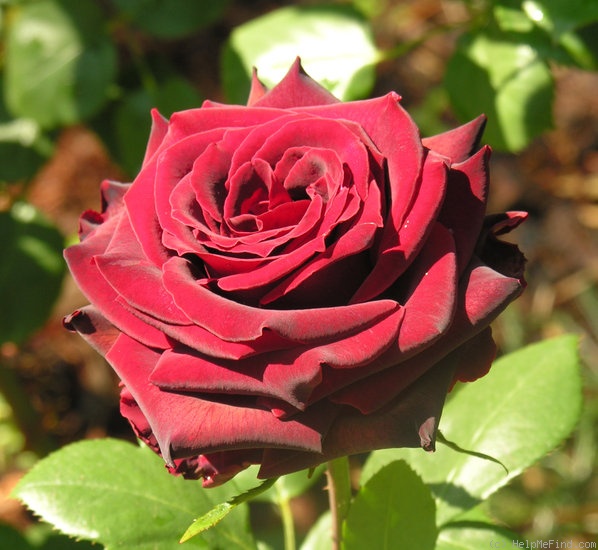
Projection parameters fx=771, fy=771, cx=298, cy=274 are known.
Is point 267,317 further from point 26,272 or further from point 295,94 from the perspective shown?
point 26,272

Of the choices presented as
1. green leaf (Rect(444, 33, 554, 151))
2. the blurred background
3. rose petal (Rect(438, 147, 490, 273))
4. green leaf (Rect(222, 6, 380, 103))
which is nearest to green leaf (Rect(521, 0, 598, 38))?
the blurred background

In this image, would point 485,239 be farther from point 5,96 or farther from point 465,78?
point 5,96

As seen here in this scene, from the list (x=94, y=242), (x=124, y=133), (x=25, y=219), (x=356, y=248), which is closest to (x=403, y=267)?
(x=356, y=248)

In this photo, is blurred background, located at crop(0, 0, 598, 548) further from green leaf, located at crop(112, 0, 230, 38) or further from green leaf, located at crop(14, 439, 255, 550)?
green leaf, located at crop(14, 439, 255, 550)

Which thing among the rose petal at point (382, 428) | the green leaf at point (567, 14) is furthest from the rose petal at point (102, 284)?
the green leaf at point (567, 14)

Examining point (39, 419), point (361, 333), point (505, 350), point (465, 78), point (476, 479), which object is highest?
point (361, 333)

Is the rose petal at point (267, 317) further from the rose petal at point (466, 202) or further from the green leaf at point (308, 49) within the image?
the green leaf at point (308, 49)

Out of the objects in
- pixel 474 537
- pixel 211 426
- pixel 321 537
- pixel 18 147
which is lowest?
pixel 321 537

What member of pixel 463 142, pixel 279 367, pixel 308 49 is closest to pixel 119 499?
pixel 279 367
